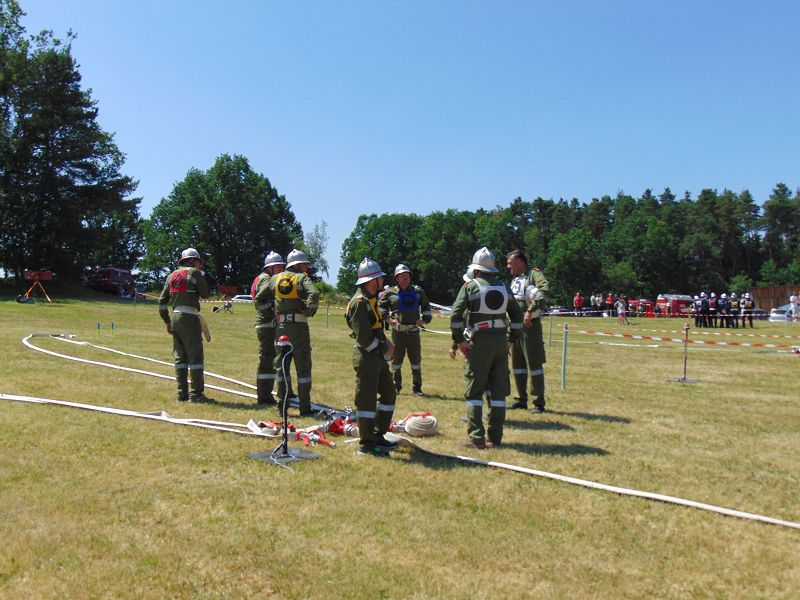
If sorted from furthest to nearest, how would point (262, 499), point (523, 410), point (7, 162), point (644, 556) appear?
point (7, 162) < point (523, 410) < point (262, 499) < point (644, 556)

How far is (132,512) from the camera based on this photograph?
5234 mm

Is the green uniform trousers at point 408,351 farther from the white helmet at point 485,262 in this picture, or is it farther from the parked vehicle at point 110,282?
the parked vehicle at point 110,282

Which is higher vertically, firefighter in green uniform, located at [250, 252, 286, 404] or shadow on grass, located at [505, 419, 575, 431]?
firefighter in green uniform, located at [250, 252, 286, 404]

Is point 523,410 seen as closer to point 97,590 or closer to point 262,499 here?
point 262,499

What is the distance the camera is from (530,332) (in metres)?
10.1

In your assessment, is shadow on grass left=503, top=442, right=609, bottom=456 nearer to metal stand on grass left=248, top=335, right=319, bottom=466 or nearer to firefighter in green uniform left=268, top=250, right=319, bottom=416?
metal stand on grass left=248, top=335, right=319, bottom=466

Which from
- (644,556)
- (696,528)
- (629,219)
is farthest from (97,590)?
(629,219)

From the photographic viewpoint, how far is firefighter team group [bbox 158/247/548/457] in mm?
7246

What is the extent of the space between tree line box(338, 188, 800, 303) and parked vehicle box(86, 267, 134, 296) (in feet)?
156

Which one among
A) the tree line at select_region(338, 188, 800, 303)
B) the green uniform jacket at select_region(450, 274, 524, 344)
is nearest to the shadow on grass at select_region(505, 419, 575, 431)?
the green uniform jacket at select_region(450, 274, 524, 344)

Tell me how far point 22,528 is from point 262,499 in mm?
1811

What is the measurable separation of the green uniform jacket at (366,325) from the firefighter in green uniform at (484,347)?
3.25 ft

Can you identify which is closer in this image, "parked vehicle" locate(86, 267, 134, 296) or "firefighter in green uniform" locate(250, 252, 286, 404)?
"firefighter in green uniform" locate(250, 252, 286, 404)

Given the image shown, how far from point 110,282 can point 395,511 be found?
5559 centimetres
